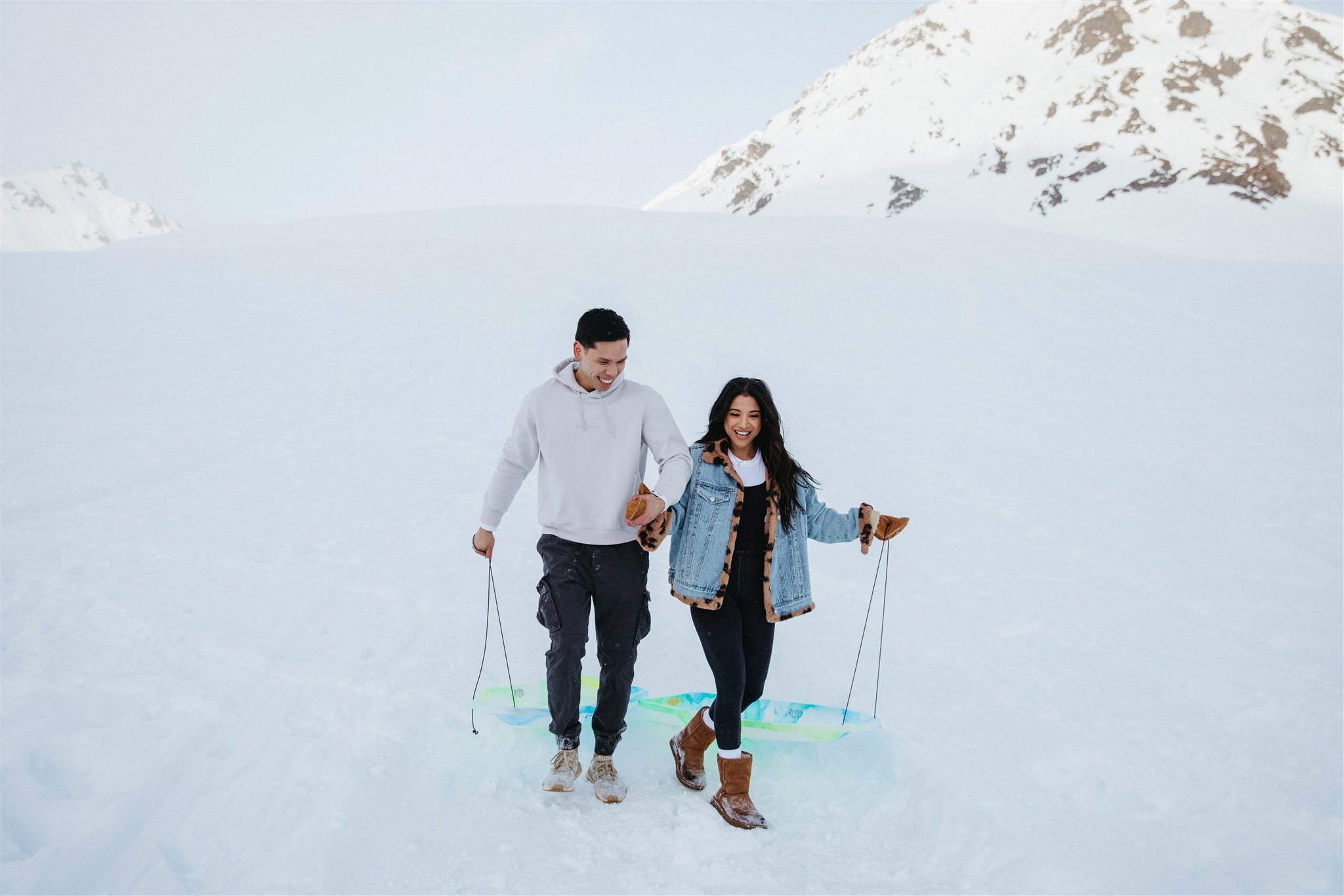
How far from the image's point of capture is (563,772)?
9.91ft

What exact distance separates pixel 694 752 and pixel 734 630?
634mm

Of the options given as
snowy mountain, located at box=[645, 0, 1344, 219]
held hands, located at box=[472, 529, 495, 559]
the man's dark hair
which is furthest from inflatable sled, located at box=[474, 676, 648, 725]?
snowy mountain, located at box=[645, 0, 1344, 219]

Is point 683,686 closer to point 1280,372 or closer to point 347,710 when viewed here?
point 347,710

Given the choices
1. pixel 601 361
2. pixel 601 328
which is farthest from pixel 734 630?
pixel 601 328

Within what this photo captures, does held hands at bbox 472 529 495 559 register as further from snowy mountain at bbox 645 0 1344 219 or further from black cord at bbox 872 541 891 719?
snowy mountain at bbox 645 0 1344 219

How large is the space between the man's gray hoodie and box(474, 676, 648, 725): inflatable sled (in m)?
0.89

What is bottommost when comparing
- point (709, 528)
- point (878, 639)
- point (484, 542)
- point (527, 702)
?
point (878, 639)

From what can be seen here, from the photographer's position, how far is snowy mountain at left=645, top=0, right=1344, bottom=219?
2195 inches

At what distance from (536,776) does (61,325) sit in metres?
11.9

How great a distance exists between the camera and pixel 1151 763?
3555mm

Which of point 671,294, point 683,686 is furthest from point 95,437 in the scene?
point 671,294

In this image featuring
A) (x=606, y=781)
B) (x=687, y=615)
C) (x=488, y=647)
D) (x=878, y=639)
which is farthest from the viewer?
(x=687, y=615)

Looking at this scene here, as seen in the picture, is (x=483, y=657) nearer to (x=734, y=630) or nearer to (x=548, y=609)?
(x=548, y=609)

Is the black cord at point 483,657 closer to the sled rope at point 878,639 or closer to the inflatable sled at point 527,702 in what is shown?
the inflatable sled at point 527,702
